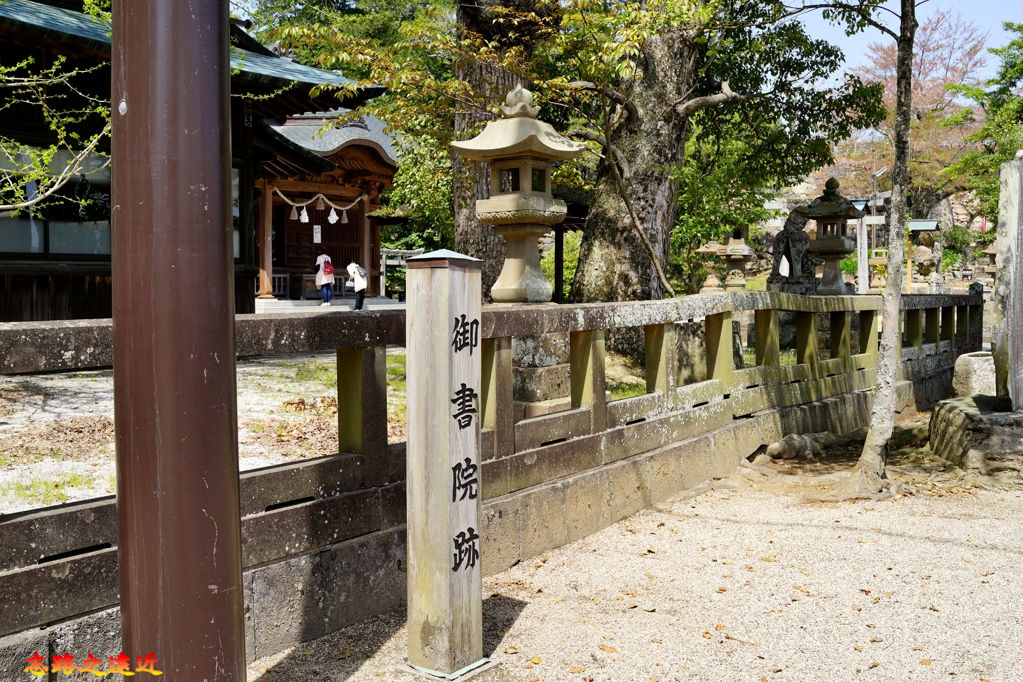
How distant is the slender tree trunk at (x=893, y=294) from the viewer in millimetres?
6262

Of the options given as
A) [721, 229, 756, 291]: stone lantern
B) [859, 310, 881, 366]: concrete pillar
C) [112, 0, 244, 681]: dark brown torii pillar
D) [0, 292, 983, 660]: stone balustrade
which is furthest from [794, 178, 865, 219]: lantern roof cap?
[112, 0, 244, 681]: dark brown torii pillar

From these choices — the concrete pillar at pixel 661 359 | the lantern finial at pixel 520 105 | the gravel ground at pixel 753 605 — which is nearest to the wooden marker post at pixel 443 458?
the gravel ground at pixel 753 605

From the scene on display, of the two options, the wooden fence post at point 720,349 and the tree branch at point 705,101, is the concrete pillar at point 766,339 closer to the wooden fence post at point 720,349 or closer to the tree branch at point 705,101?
the wooden fence post at point 720,349

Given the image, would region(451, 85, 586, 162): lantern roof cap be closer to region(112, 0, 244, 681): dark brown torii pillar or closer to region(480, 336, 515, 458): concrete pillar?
region(480, 336, 515, 458): concrete pillar

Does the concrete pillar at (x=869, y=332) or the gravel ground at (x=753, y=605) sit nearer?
the gravel ground at (x=753, y=605)

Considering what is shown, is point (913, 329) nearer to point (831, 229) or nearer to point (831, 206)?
point (831, 206)

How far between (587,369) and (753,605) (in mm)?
1691

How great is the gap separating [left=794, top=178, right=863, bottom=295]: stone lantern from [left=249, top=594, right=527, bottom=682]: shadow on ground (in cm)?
1112

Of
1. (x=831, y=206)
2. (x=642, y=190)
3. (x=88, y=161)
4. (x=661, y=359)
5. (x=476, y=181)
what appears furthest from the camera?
(x=831, y=206)

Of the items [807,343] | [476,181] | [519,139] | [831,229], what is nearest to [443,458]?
[519,139]

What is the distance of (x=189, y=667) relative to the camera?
2299mm

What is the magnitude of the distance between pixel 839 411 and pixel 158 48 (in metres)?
8.04

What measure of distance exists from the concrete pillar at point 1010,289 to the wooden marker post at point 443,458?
529 cm

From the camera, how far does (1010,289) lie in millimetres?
6887
